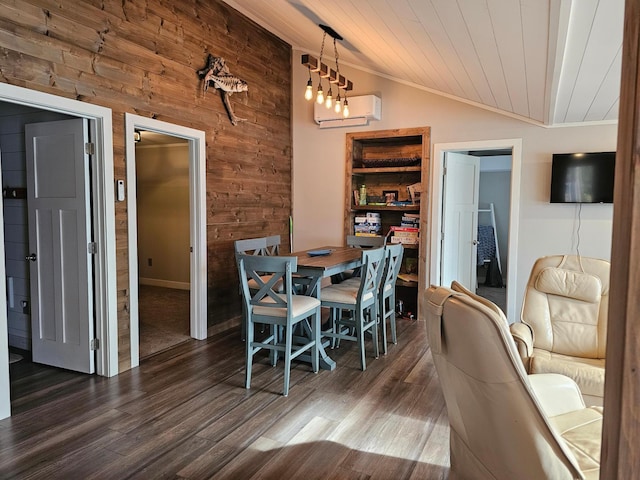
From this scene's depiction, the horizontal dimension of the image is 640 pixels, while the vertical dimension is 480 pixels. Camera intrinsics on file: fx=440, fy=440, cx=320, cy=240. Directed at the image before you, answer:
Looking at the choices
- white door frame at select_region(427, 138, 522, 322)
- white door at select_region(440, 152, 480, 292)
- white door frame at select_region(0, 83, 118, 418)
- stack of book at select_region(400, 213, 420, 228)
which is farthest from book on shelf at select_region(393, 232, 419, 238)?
white door frame at select_region(0, 83, 118, 418)

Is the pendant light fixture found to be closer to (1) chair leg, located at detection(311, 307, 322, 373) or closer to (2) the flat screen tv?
(1) chair leg, located at detection(311, 307, 322, 373)

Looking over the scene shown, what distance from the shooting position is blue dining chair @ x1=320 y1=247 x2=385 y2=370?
3617 mm

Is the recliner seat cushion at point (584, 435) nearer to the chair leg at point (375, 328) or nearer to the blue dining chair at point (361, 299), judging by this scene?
the blue dining chair at point (361, 299)

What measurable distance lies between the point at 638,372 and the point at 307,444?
209cm

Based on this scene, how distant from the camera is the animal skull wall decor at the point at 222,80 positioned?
14.1ft

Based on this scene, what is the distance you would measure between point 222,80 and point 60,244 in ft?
7.23

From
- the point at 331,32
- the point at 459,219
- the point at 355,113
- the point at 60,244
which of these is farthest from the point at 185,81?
the point at 459,219

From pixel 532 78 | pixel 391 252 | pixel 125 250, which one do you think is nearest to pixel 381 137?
pixel 391 252

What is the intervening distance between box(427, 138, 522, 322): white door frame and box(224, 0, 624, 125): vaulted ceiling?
38 cm

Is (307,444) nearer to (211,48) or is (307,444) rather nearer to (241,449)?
(241,449)

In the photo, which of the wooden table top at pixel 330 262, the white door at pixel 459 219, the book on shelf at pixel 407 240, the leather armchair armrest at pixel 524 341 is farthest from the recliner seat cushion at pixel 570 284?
the book on shelf at pixel 407 240

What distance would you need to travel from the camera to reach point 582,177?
14.4 feet

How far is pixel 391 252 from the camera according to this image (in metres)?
4.02

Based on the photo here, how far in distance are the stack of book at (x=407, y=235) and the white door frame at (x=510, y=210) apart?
0.21m
